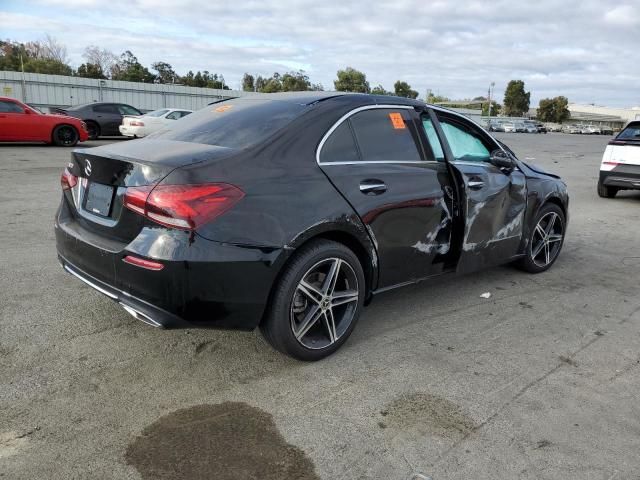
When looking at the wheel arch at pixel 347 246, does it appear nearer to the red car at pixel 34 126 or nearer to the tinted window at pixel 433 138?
the tinted window at pixel 433 138

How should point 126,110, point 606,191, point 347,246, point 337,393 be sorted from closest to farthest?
point 337,393 → point 347,246 → point 606,191 → point 126,110

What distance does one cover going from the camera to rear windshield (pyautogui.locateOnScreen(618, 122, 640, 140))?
10.2 m

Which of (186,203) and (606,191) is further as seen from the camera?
(606,191)

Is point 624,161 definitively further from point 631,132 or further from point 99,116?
point 99,116

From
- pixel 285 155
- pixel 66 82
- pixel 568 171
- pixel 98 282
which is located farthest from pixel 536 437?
pixel 66 82

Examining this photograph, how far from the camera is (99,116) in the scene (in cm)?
1947

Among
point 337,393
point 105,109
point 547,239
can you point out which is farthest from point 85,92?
point 337,393

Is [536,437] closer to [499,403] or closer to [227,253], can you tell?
[499,403]

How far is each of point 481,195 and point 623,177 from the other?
747cm

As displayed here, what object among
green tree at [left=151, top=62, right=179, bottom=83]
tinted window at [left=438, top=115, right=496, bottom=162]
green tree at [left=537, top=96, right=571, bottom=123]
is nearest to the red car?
tinted window at [left=438, top=115, right=496, bottom=162]

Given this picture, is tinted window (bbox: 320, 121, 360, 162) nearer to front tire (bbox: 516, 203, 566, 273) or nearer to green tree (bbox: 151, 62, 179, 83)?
front tire (bbox: 516, 203, 566, 273)

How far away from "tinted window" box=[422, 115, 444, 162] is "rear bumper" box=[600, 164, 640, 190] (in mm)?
7712

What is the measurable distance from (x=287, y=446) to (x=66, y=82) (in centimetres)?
3339

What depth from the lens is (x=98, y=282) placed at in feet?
10.5
